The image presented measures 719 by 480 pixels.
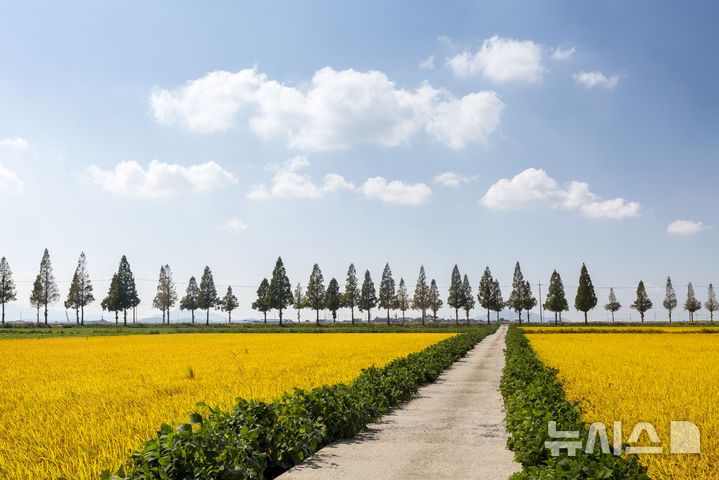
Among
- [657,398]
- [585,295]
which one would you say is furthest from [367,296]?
[657,398]

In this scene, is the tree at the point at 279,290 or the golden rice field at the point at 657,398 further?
the tree at the point at 279,290

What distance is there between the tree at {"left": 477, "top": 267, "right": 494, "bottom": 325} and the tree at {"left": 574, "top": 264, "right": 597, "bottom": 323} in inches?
778

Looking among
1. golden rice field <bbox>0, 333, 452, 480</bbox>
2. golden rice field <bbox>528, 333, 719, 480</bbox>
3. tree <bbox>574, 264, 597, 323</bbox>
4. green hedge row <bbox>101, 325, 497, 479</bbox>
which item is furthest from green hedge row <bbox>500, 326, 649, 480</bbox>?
tree <bbox>574, 264, 597, 323</bbox>

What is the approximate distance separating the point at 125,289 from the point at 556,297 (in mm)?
96189

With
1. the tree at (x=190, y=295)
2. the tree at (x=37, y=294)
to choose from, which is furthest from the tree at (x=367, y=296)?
the tree at (x=37, y=294)

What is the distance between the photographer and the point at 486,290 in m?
125

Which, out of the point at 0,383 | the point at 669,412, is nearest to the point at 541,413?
the point at 669,412

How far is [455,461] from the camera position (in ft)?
26.2

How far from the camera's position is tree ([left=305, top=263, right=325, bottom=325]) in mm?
115125

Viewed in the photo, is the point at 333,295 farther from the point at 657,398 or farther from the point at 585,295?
the point at 657,398

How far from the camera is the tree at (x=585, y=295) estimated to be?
112188 mm

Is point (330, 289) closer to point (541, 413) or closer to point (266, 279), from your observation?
point (266, 279)

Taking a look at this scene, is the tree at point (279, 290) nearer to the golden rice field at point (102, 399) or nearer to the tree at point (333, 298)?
the tree at point (333, 298)

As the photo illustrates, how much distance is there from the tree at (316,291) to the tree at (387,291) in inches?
602
